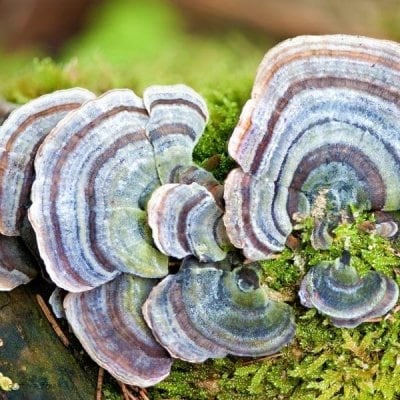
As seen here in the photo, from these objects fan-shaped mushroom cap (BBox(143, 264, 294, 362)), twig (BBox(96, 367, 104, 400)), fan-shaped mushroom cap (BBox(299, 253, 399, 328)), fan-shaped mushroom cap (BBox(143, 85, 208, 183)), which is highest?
fan-shaped mushroom cap (BBox(143, 85, 208, 183))

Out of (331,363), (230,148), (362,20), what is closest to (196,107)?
(230,148)

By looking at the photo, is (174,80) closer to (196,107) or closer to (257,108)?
(196,107)

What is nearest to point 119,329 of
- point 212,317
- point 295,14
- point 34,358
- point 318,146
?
point 212,317

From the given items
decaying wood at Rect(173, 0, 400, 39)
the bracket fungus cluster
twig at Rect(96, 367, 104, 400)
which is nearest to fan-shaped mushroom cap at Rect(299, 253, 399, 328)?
the bracket fungus cluster

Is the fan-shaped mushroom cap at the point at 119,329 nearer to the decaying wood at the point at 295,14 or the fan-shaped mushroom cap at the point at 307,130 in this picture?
the fan-shaped mushroom cap at the point at 307,130

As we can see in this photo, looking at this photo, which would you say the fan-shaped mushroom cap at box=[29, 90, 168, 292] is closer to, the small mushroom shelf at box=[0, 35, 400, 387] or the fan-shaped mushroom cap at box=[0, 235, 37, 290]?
the small mushroom shelf at box=[0, 35, 400, 387]

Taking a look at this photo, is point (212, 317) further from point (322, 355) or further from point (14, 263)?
point (14, 263)
